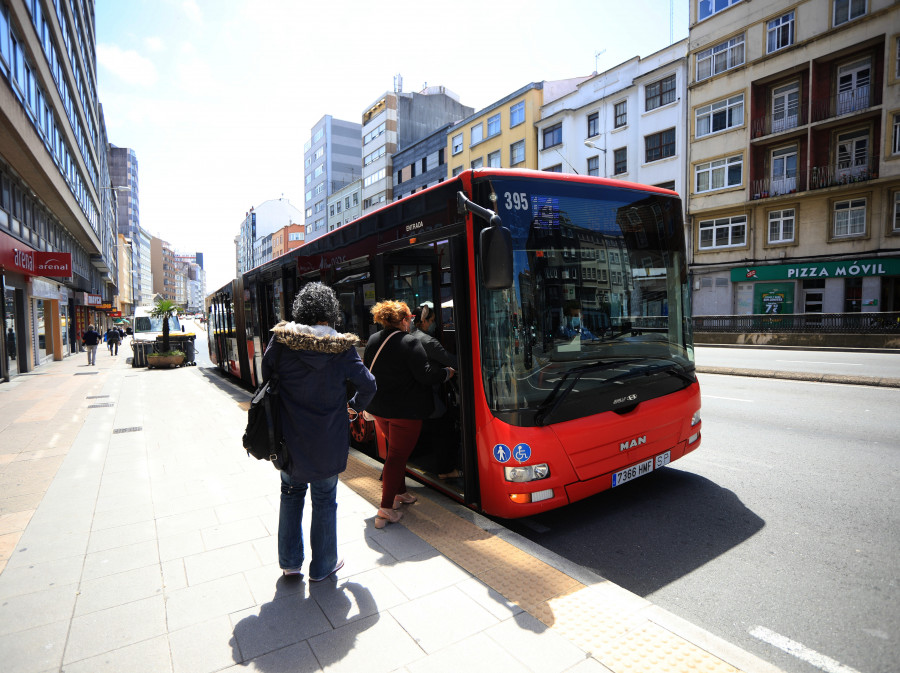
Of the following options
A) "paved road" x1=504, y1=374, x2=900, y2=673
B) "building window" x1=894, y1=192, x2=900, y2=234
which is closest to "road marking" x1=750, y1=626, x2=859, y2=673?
"paved road" x1=504, y1=374, x2=900, y2=673

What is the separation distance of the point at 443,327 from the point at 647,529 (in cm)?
243

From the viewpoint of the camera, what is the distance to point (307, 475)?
3076 millimetres

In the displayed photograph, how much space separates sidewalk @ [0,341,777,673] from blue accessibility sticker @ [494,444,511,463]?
57cm

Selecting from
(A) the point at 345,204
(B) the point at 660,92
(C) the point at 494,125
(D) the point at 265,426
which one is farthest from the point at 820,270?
(A) the point at 345,204

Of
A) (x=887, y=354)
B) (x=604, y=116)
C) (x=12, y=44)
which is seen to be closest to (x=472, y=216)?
(x=12, y=44)

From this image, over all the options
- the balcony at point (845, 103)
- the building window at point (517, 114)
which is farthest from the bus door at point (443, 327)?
the building window at point (517, 114)

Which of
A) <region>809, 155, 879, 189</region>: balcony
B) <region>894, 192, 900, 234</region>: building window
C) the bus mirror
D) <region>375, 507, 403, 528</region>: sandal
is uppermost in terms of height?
<region>809, 155, 879, 189</region>: balcony

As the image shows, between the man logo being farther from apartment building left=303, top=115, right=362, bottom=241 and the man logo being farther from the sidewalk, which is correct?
apartment building left=303, top=115, right=362, bottom=241

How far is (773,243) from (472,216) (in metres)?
27.1

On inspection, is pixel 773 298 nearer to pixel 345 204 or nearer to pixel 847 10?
pixel 847 10

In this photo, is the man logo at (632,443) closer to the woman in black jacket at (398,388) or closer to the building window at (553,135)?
the woman in black jacket at (398,388)

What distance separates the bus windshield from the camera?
3742 mm

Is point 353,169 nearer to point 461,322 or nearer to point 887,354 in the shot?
point 887,354

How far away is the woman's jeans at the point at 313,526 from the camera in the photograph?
322cm
